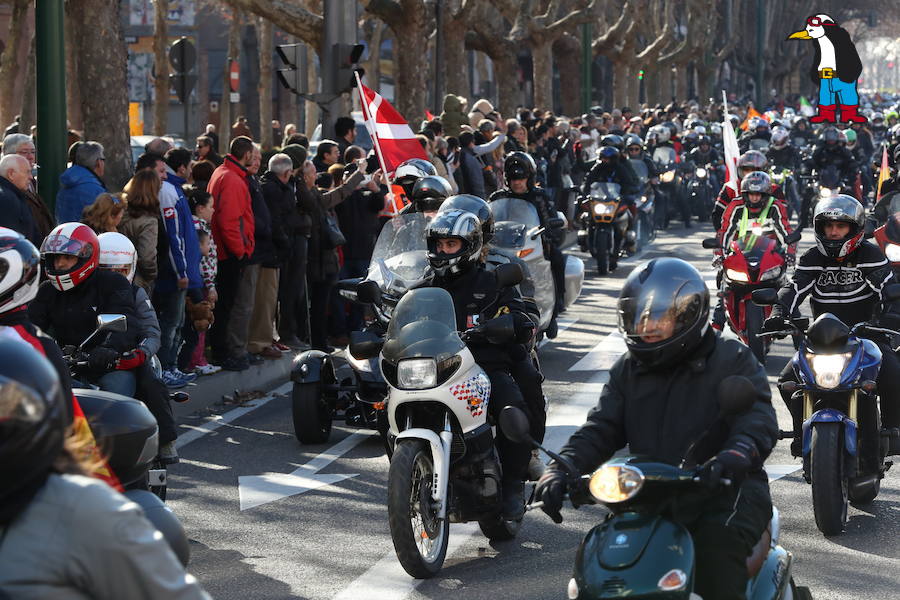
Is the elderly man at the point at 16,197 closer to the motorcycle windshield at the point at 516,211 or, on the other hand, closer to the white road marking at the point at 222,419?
the white road marking at the point at 222,419

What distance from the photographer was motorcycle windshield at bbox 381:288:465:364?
6895 millimetres

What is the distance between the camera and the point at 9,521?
9.46 feet

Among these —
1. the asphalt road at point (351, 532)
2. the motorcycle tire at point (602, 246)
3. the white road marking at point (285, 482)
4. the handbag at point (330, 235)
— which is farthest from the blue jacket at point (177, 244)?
the motorcycle tire at point (602, 246)

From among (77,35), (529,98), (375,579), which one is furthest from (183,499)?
(529,98)

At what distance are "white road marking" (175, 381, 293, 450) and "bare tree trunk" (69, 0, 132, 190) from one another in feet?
11.7

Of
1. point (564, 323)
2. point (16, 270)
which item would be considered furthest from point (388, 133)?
point (16, 270)

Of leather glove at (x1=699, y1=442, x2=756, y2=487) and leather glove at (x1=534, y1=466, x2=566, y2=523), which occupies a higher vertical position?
leather glove at (x1=699, y1=442, x2=756, y2=487)

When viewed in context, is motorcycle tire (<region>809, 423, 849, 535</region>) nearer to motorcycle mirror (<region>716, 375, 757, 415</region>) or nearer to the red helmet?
motorcycle mirror (<region>716, 375, 757, 415</region>)

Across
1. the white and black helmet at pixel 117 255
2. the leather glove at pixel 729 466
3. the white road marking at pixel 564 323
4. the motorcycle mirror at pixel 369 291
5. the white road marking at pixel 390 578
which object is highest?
the white and black helmet at pixel 117 255

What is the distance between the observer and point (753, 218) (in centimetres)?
1368

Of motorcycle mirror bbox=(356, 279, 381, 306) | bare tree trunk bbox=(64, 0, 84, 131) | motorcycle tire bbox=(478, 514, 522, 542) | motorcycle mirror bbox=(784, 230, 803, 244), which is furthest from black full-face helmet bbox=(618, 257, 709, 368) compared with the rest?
bare tree trunk bbox=(64, 0, 84, 131)

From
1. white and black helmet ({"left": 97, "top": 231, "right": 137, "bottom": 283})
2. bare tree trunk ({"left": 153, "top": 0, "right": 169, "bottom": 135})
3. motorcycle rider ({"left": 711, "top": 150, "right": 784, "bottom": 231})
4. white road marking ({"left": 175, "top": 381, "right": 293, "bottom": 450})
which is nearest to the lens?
white and black helmet ({"left": 97, "top": 231, "right": 137, "bottom": 283})

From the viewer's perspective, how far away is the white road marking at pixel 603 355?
43.4 feet

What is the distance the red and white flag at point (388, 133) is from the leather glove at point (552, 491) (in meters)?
9.56
